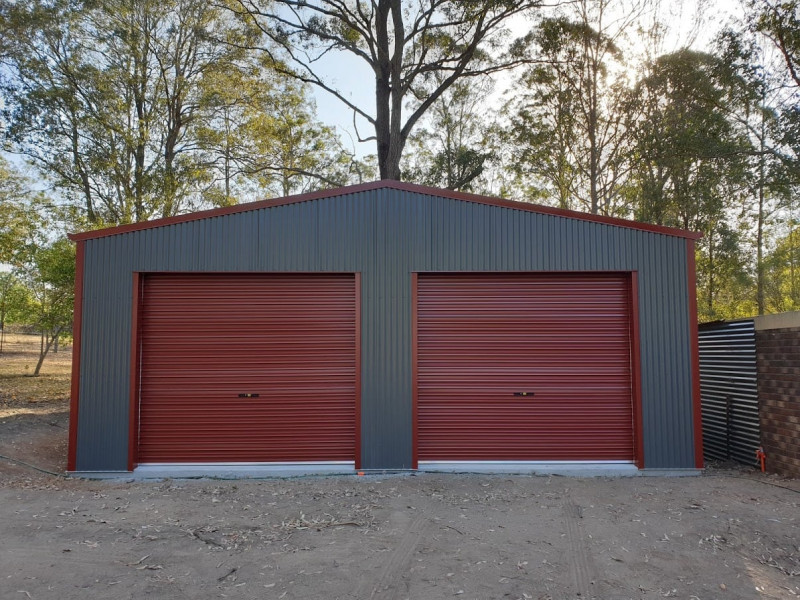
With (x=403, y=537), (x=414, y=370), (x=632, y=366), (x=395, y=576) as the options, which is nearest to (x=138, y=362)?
(x=414, y=370)

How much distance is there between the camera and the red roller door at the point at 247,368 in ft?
25.3

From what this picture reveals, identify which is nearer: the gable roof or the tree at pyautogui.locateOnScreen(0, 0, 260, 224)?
the gable roof

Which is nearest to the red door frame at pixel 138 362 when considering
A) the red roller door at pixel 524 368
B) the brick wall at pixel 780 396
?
the red roller door at pixel 524 368

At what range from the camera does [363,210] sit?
7789mm

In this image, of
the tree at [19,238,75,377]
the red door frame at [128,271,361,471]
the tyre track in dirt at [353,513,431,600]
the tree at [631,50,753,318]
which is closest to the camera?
the tyre track in dirt at [353,513,431,600]

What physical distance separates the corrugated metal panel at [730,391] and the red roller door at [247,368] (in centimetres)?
556

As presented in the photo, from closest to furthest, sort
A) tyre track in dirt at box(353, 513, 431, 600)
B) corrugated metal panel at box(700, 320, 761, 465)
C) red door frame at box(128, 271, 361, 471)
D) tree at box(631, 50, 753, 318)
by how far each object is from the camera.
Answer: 1. tyre track in dirt at box(353, 513, 431, 600)
2. red door frame at box(128, 271, 361, 471)
3. corrugated metal panel at box(700, 320, 761, 465)
4. tree at box(631, 50, 753, 318)

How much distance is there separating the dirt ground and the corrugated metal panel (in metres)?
0.71

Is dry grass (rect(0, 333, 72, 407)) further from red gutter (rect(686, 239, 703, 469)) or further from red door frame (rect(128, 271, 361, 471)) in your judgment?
red gutter (rect(686, 239, 703, 469))

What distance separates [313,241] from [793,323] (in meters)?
6.26

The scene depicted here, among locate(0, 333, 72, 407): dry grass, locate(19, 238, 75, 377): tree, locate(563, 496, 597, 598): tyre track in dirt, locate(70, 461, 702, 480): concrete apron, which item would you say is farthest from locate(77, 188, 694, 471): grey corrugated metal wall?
locate(0, 333, 72, 407): dry grass

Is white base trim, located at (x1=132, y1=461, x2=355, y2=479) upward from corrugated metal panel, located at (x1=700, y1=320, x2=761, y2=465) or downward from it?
downward

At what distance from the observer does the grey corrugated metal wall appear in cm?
748

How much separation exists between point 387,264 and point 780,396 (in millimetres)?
5359
